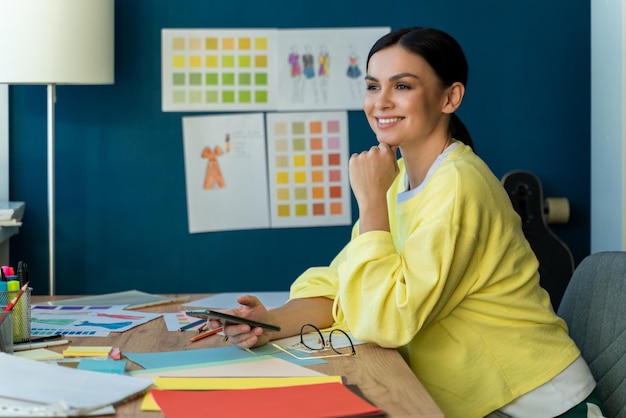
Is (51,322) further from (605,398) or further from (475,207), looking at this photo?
(605,398)

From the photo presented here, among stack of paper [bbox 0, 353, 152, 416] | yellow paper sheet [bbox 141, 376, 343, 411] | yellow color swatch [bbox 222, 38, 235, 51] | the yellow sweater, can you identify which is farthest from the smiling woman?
yellow color swatch [bbox 222, 38, 235, 51]

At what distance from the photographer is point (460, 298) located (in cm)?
170

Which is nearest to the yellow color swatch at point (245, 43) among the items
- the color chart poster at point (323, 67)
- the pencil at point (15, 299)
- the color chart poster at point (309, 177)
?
the color chart poster at point (323, 67)

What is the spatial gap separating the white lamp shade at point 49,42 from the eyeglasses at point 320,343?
5.07 feet

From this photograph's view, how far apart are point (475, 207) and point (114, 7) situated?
216cm

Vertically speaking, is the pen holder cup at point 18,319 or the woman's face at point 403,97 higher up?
the woman's face at point 403,97

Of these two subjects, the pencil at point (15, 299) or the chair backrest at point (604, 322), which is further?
the chair backrest at point (604, 322)

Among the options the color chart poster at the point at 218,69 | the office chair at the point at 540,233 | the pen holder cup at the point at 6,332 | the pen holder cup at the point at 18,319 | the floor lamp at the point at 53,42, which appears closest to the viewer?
the pen holder cup at the point at 6,332

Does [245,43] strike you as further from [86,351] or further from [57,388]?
[57,388]

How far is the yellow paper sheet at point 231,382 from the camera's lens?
1.39m

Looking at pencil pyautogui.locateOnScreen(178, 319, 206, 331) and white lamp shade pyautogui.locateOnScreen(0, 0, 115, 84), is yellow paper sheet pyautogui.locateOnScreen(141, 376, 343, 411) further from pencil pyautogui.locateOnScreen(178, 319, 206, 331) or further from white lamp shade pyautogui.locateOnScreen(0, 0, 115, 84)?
white lamp shade pyautogui.locateOnScreen(0, 0, 115, 84)

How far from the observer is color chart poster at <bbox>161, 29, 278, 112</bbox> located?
347cm

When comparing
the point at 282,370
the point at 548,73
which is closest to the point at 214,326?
the point at 282,370

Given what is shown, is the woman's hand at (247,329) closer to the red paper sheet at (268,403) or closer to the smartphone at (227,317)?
the smartphone at (227,317)
